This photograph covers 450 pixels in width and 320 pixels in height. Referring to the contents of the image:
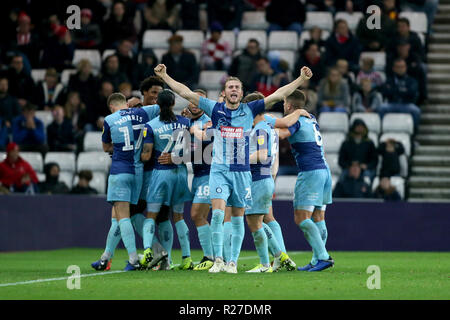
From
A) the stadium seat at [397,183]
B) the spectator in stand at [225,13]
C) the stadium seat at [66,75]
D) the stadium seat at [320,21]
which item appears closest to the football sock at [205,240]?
the stadium seat at [397,183]

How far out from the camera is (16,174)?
17562mm

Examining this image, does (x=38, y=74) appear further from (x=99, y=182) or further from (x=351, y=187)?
(x=351, y=187)

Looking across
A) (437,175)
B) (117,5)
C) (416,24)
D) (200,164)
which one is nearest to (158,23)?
(117,5)

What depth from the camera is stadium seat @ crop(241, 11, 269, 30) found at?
21.5m

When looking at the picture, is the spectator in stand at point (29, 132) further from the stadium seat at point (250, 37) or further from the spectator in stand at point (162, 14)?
the stadium seat at point (250, 37)

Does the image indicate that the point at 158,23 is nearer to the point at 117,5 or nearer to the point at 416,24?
the point at 117,5

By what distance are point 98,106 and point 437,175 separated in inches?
273

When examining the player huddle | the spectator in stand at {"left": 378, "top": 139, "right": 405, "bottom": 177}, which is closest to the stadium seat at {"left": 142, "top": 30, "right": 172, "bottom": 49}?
the spectator in stand at {"left": 378, "top": 139, "right": 405, "bottom": 177}

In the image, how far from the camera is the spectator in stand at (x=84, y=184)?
17.8 meters

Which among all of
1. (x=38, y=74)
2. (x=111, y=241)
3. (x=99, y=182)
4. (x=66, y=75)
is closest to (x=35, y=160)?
(x=99, y=182)

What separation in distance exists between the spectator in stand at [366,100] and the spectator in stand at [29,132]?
6.22 meters

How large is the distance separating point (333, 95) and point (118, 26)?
543 centimetres

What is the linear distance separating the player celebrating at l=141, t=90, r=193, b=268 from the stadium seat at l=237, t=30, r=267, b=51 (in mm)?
9270

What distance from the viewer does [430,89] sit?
20.8 meters
